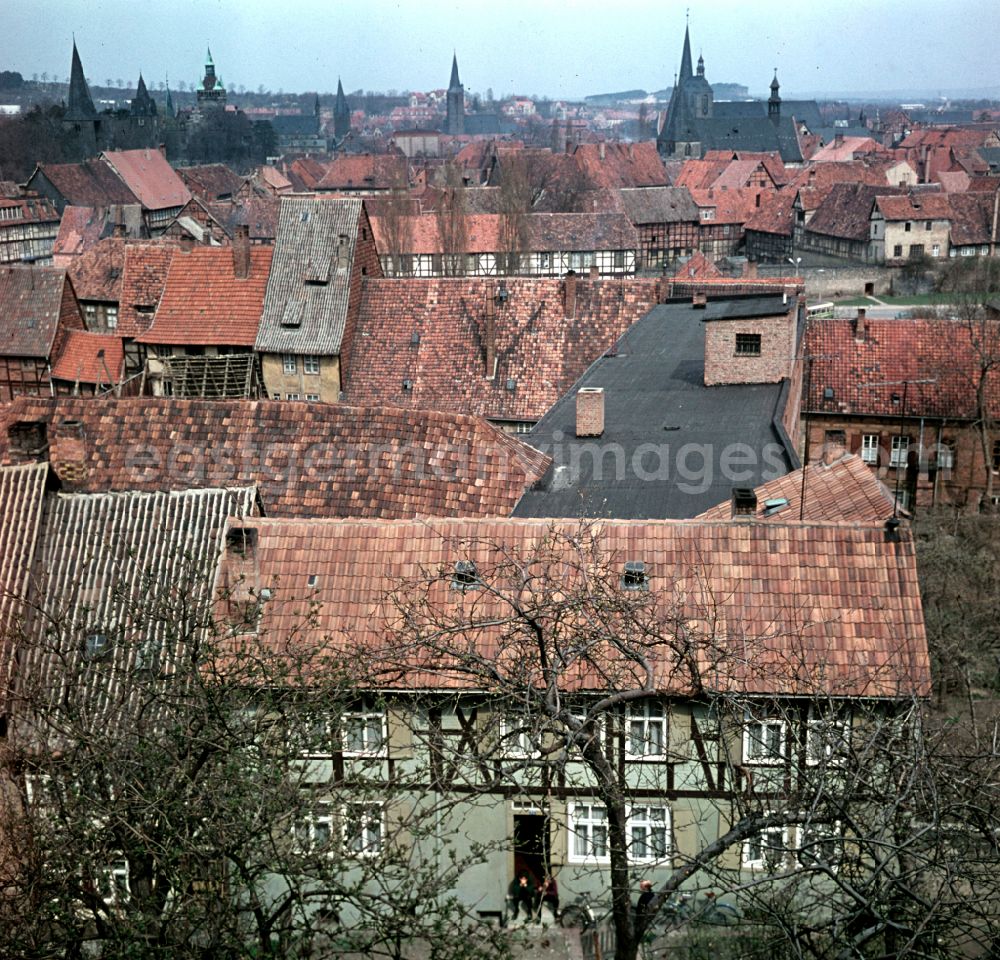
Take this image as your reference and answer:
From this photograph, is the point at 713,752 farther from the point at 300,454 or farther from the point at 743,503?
the point at 300,454

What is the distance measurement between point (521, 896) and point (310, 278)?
76.6ft

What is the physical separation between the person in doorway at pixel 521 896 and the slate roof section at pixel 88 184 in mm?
83910

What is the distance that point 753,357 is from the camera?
28.6 metres

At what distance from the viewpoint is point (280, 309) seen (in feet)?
117

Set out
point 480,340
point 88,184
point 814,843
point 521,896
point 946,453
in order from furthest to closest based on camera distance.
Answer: point 88,184 < point 946,453 < point 480,340 < point 521,896 < point 814,843

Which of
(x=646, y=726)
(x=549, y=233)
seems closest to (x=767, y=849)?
(x=646, y=726)

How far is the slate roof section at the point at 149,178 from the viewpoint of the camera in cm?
9856

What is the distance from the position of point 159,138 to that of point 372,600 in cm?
15571

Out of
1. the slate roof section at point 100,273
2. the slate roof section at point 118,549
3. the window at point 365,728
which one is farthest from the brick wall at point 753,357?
the slate roof section at point 100,273

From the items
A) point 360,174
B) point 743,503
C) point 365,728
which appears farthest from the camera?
point 360,174

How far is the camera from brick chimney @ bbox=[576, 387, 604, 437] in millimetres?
24359

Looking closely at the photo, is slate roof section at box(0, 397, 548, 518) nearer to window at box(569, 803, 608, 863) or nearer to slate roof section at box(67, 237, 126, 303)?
window at box(569, 803, 608, 863)

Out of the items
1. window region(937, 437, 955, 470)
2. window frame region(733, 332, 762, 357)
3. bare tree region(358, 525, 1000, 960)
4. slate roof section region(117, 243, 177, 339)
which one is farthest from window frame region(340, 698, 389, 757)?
slate roof section region(117, 243, 177, 339)

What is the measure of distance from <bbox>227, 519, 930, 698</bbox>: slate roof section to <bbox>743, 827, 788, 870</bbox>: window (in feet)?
6.04
